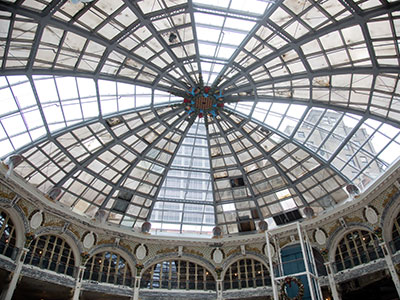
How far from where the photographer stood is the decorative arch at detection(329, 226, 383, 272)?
27.4 meters

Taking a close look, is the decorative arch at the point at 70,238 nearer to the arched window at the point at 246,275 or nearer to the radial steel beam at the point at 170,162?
the radial steel beam at the point at 170,162

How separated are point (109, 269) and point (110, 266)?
0.33 meters

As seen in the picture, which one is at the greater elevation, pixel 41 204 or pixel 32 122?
pixel 32 122

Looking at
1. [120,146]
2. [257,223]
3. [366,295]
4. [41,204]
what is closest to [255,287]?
[257,223]

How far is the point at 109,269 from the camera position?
103 feet

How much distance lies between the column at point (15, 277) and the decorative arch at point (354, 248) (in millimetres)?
26466

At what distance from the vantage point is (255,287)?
1237 inches

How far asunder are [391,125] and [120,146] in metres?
23.5

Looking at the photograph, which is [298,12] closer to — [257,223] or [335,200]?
[335,200]

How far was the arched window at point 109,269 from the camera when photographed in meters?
30.4

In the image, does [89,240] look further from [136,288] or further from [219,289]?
[219,289]

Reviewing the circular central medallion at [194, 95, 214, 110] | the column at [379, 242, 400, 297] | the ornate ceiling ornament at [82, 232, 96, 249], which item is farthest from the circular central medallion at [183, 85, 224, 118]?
the column at [379, 242, 400, 297]

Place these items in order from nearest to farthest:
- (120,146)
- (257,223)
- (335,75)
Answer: (335,75) < (120,146) < (257,223)

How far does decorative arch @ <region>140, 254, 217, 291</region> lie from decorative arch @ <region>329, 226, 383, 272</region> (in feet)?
38.9
